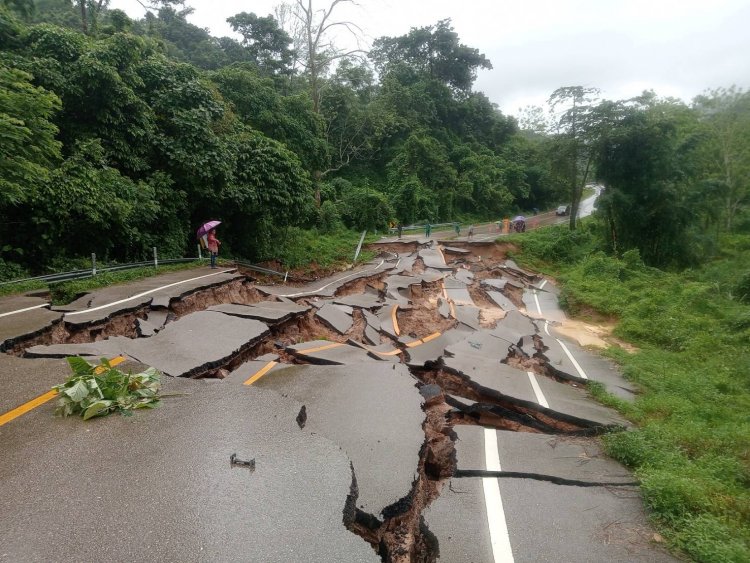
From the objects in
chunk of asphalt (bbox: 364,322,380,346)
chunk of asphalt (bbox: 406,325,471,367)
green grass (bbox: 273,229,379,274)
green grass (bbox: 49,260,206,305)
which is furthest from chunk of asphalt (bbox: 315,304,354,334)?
green grass (bbox: 273,229,379,274)

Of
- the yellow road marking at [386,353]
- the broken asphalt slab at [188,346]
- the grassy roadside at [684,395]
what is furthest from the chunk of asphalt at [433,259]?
the broken asphalt slab at [188,346]

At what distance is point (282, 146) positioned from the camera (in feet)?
58.9

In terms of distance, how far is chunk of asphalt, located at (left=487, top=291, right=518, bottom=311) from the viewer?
56.2ft

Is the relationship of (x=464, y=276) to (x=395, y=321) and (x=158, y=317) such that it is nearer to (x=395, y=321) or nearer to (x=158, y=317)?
(x=395, y=321)

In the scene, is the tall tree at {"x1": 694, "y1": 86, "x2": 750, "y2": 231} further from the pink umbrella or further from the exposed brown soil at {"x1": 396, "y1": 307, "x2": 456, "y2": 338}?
the pink umbrella

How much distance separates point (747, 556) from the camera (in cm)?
323

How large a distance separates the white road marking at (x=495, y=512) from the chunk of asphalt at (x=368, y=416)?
2.27 ft

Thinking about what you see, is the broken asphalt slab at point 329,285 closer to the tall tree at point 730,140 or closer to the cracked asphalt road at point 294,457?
the cracked asphalt road at point 294,457

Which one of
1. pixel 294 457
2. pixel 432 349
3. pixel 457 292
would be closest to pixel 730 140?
pixel 457 292

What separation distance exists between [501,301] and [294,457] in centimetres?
1520

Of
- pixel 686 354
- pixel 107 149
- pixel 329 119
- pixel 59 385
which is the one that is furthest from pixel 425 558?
pixel 329 119

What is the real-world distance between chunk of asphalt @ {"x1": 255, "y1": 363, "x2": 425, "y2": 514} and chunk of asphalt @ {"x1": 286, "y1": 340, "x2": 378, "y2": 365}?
0.42 m

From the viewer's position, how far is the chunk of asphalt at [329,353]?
285 inches

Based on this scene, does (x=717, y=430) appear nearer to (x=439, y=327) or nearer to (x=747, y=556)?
(x=747, y=556)
